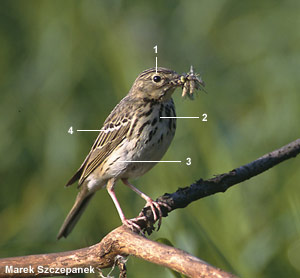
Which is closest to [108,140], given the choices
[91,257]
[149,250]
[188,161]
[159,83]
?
[159,83]

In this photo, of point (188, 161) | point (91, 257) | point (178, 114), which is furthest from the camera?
point (178, 114)

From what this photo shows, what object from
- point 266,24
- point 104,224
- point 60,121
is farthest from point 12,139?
point 266,24

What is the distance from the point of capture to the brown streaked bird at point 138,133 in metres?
4.00

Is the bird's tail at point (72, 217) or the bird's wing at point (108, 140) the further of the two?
the bird's tail at point (72, 217)

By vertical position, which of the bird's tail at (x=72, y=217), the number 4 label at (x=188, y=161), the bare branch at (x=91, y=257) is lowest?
the bare branch at (x=91, y=257)

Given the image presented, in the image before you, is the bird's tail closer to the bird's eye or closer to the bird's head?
the bird's head

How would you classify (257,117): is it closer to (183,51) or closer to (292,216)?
(183,51)

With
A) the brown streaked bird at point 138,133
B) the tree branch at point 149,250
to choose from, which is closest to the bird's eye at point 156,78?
the brown streaked bird at point 138,133

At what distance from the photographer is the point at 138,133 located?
13.2 ft

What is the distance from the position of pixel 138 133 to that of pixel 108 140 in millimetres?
318

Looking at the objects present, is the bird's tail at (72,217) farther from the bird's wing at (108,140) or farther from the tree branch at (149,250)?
the tree branch at (149,250)

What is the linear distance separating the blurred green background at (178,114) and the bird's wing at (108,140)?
431mm

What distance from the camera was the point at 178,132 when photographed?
17.7 ft

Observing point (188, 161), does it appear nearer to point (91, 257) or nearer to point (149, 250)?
point (91, 257)
